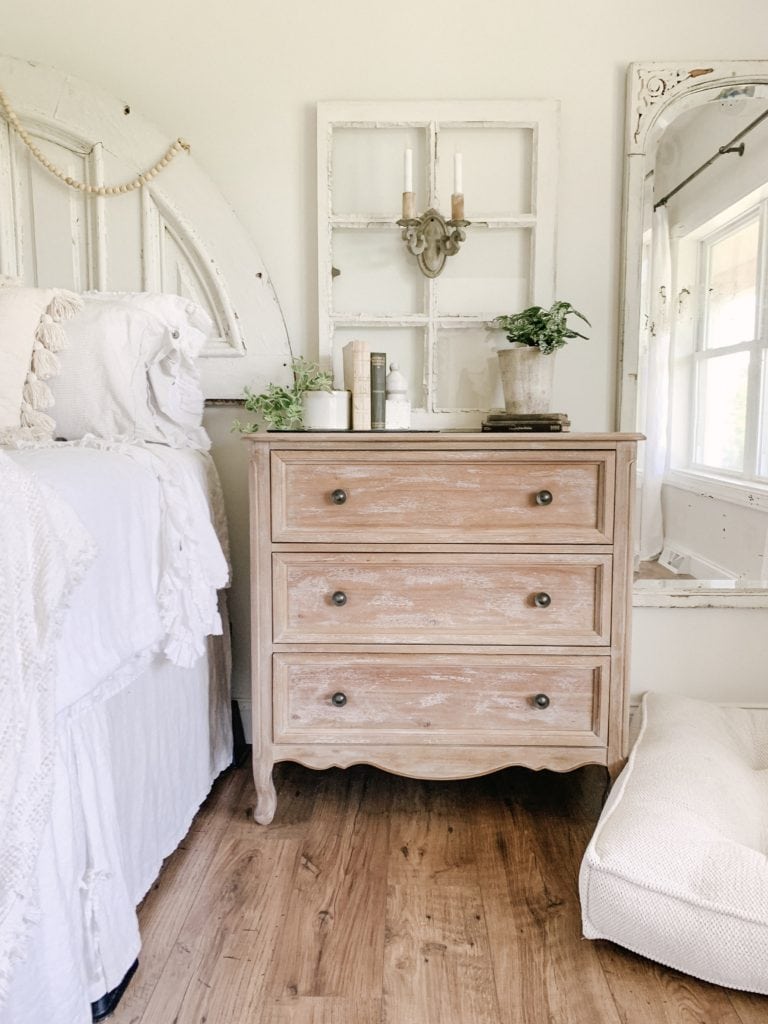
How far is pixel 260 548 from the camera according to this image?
1593 millimetres

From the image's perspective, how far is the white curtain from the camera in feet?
6.52

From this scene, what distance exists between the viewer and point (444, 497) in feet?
5.17

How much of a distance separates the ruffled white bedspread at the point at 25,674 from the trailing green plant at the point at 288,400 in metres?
0.92

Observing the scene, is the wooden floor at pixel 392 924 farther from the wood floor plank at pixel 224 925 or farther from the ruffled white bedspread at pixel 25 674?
the ruffled white bedspread at pixel 25 674

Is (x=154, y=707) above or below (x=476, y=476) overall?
below

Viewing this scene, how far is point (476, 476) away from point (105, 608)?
31.2 inches

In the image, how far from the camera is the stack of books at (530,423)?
5.67 feet

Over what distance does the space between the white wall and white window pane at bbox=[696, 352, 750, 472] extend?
0.83 feet

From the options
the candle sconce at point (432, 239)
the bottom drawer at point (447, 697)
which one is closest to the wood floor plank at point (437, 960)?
the bottom drawer at point (447, 697)

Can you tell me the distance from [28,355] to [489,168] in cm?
128

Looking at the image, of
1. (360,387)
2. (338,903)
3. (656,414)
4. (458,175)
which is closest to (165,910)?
(338,903)

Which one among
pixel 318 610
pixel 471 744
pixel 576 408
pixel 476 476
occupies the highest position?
pixel 576 408

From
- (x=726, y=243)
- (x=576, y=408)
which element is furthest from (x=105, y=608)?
(x=726, y=243)

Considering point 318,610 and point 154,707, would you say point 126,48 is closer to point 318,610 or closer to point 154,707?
point 318,610
